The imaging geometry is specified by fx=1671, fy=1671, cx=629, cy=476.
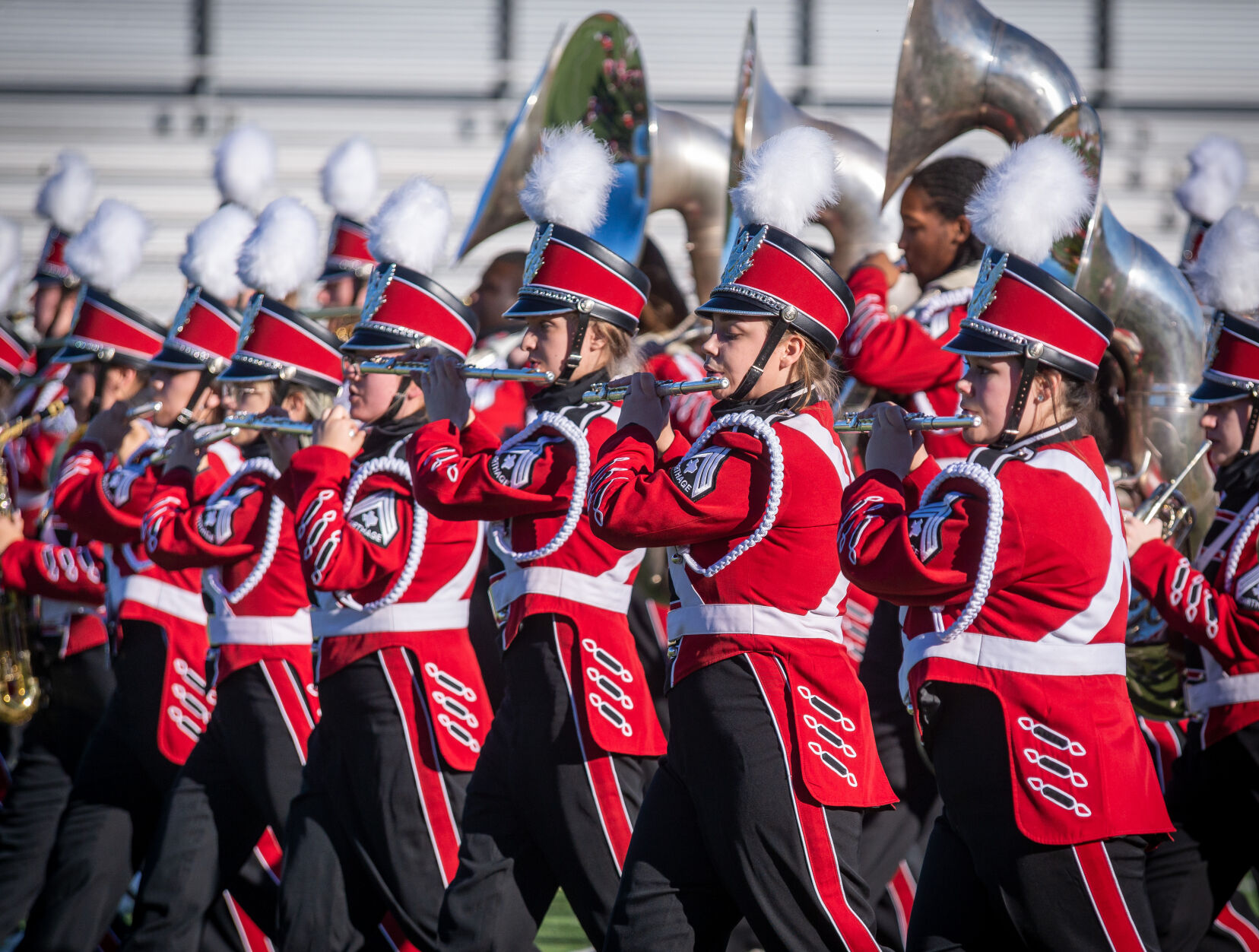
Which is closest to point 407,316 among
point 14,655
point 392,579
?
point 392,579

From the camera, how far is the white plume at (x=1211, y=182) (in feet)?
22.3

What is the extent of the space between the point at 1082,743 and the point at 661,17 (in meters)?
11.1

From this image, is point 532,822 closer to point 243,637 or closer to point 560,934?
point 243,637

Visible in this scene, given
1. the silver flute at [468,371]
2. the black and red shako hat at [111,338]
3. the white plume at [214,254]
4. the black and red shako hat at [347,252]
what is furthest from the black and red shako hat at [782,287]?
the black and red shako hat at [347,252]

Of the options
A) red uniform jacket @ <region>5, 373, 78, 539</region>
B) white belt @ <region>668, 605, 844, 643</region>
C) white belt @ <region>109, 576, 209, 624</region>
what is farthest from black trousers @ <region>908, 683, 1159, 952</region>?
red uniform jacket @ <region>5, 373, 78, 539</region>

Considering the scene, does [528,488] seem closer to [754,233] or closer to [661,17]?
[754,233]

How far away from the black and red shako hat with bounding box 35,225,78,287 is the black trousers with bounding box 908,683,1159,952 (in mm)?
5763

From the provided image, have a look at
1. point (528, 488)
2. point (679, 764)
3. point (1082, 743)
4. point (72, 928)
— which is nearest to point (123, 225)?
point (72, 928)

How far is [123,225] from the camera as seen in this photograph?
245 inches

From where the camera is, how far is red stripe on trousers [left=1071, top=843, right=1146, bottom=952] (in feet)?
9.43

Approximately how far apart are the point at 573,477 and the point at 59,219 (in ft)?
18.4

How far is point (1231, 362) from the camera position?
13.0 ft

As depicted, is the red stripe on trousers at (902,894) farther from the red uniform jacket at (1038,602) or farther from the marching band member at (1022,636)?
the red uniform jacket at (1038,602)

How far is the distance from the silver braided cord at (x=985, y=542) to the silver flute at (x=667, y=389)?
0.49 m
